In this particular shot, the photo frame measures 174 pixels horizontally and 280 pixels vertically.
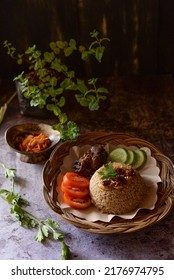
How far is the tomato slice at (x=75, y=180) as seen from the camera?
1.49m

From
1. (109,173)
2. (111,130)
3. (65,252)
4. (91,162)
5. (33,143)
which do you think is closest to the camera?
(65,252)

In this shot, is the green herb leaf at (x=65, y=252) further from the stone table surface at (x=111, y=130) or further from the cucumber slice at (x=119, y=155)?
the cucumber slice at (x=119, y=155)

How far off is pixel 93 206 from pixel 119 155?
0.87ft

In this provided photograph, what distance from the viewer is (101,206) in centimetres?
143

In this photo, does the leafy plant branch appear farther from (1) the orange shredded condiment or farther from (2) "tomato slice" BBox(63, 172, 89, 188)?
(2) "tomato slice" BBox(63, 172, 89, 188)

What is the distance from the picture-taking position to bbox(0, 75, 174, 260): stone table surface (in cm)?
135

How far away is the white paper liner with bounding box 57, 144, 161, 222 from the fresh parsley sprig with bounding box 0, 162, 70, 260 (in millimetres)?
80

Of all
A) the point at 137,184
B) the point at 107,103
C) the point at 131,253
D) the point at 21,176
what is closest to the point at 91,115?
the point at 107,103

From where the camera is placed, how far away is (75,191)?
147 cm

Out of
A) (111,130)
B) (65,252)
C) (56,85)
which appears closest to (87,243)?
(65,252)

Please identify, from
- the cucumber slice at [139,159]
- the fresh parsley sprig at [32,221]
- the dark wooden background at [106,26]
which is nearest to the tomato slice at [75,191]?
the fresh parsley sprig at [32,221]

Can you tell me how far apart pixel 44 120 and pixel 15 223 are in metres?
0.68

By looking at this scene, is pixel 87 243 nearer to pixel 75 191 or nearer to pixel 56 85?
pixel 75 191

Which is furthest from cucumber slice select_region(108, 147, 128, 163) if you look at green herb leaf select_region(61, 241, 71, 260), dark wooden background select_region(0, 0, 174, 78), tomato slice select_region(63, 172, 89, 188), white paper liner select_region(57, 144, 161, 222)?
dark wooden background select_region(0, 0, 174, 78)
